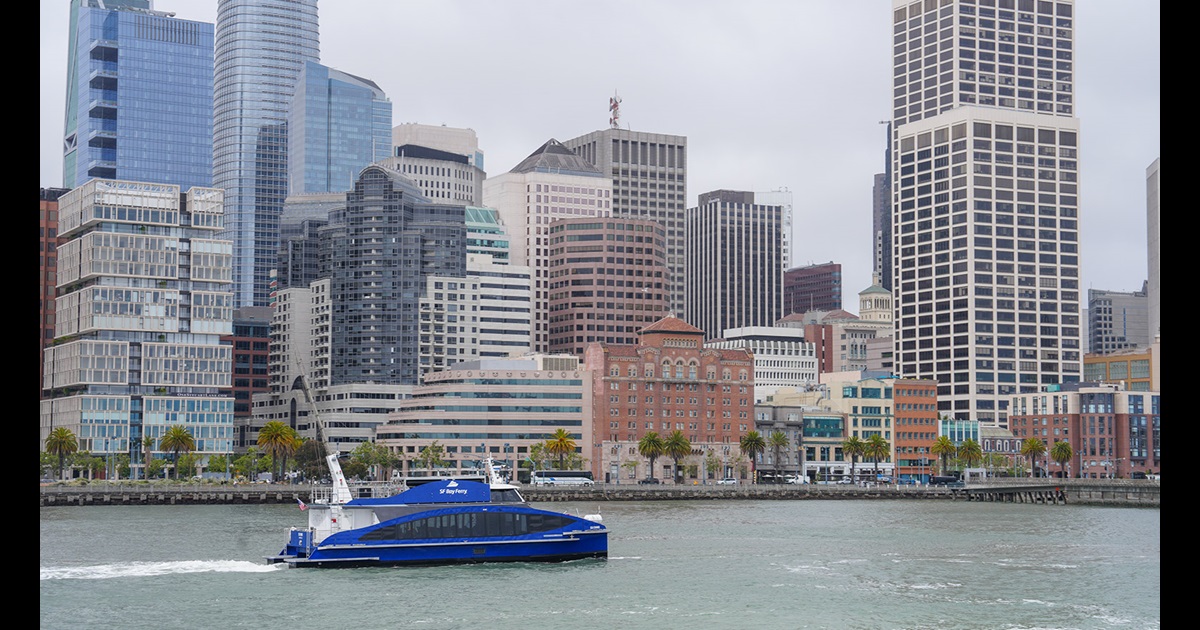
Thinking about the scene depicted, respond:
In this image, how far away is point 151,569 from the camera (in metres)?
86.7

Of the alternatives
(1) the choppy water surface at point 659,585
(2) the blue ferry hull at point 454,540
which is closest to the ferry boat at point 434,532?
(2) the blue ferry hull at point 454,540

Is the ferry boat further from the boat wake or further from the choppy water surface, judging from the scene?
the boat wake

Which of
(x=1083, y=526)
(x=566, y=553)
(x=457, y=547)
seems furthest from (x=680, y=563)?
(x=1083, y=526)

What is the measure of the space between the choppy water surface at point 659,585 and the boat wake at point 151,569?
0.18 metres

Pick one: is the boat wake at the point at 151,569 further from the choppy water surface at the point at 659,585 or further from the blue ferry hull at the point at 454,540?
the blue ferry hull at the point at 454,540

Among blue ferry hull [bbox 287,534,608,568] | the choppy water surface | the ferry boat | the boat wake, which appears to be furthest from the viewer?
the ferry boat

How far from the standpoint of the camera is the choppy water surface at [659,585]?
6662cm

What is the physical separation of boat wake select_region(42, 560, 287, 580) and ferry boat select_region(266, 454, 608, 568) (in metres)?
2.11

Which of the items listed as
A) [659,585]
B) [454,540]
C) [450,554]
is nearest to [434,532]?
[454,540]

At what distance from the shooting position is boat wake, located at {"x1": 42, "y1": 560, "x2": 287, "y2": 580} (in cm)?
8356

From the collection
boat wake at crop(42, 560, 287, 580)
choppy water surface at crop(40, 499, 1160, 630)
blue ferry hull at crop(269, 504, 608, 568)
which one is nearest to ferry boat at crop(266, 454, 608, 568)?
blue ferry hull at crop(269, 504, 608, 568)

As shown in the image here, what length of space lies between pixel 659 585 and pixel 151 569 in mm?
30634

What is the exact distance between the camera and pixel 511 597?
74750 mm
